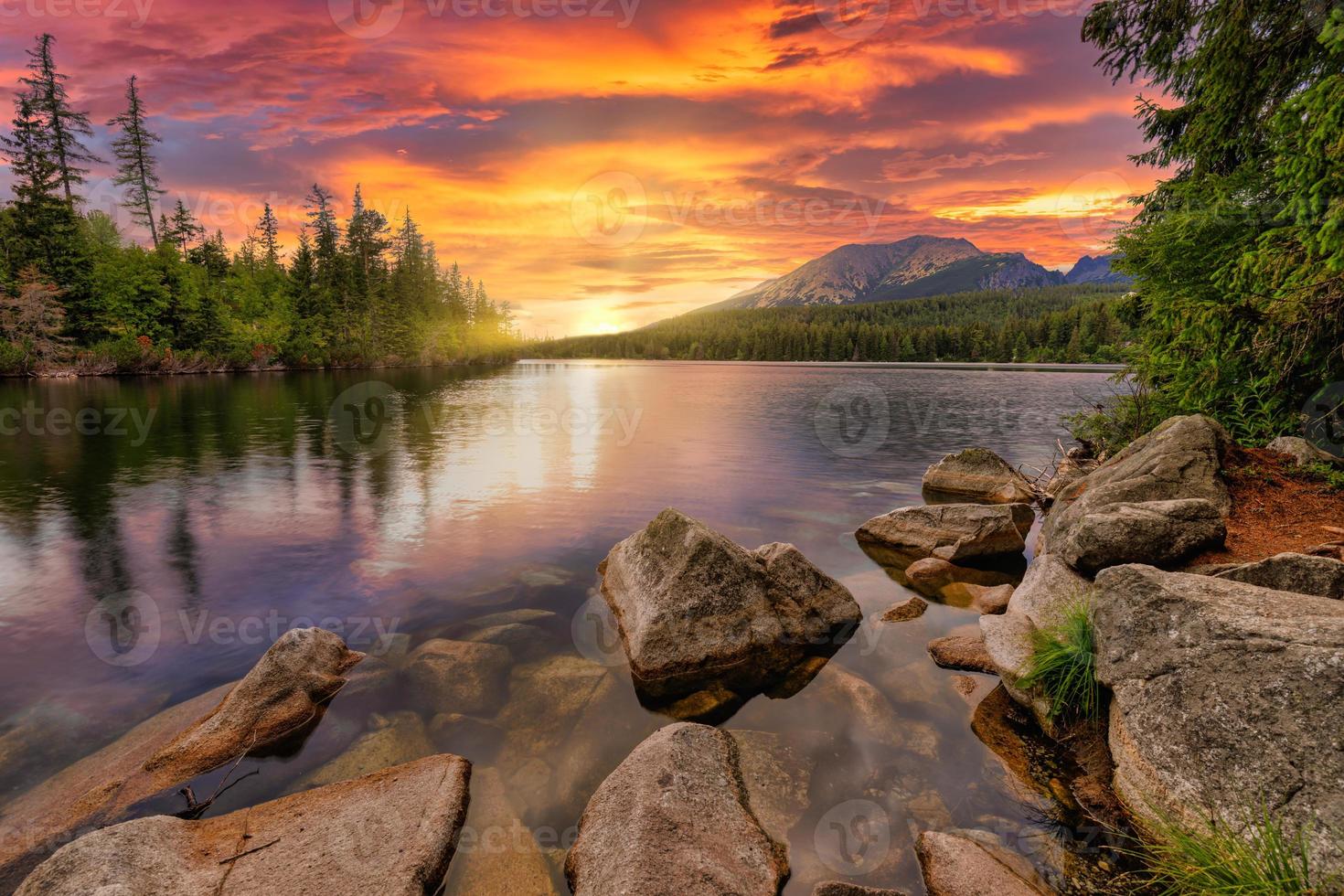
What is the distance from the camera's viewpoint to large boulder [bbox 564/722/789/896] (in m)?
5.01

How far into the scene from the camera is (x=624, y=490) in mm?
23766

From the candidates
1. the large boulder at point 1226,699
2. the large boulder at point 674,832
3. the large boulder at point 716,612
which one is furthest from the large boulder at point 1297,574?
the large boulder at point 674,832

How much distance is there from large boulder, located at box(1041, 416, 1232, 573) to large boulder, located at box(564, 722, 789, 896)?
22.0 feet

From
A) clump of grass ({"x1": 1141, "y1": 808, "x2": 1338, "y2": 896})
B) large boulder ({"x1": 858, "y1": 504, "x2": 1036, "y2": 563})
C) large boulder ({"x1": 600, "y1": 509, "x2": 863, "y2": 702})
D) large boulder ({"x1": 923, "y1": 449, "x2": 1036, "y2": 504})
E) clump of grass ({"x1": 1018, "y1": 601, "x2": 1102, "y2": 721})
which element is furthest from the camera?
large boulder ({"x1": 923, "y1": 449, "x2": 1036, "y2": 504})

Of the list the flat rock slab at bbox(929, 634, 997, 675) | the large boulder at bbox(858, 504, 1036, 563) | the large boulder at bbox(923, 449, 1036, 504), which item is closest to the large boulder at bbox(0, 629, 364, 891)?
the flat rock slab at bbox(929, 634, 997, 675)

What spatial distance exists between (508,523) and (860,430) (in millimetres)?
32353

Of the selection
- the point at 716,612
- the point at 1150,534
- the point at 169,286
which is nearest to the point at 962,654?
the point at 1150,534

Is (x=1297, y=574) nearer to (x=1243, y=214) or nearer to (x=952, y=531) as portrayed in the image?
(x=952, y=531)

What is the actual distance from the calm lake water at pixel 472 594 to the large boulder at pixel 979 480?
1.28m

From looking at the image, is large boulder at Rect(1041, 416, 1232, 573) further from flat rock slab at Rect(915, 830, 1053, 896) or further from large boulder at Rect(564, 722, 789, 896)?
large boulder at Rect(564, 722, 789, 896)

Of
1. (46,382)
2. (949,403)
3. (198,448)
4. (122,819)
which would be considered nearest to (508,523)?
(122,819)

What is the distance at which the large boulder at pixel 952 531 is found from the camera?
47.2ft

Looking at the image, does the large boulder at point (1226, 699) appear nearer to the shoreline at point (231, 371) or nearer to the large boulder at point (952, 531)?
the large boulder at point (952, 531)

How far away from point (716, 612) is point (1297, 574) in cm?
772
